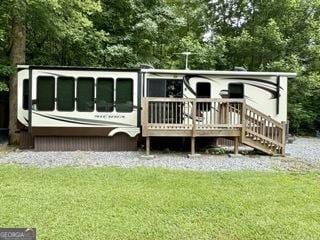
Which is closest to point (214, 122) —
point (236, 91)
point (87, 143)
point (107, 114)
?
point (236, 91)

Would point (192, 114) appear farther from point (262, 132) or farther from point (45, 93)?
point (45, 93)

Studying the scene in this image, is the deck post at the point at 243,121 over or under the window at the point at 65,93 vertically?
under

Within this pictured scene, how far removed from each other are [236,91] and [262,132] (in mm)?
1984

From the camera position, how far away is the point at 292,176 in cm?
747

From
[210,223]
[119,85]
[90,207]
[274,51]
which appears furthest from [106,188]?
[274,51]

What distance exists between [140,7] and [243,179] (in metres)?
9.72

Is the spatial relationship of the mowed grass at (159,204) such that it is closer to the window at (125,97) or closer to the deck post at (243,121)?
the deck post at (243,121)

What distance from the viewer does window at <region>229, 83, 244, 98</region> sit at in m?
11.8

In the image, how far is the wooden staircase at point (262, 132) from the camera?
1009 cm

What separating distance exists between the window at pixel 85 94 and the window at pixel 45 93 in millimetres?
686

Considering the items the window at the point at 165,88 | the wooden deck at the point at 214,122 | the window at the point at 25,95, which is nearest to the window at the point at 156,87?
the window at the point at 165,88

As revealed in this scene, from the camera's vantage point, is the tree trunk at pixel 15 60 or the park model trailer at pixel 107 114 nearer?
the park model trailer at pixel 107 114

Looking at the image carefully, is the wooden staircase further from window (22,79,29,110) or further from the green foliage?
window (22,79,29,110)

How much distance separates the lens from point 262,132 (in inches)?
402
